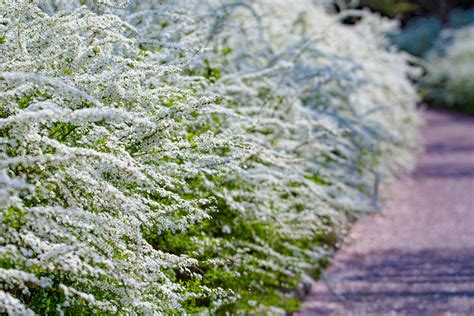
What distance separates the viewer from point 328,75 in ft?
15.7

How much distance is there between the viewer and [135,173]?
202 centimetres

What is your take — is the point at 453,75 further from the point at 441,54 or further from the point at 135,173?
the point at 135,173

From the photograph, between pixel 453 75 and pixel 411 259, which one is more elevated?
pixel 411 259

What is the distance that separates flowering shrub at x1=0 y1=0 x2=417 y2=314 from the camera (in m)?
2.05

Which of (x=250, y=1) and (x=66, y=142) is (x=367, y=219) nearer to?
(x=250, y=1)

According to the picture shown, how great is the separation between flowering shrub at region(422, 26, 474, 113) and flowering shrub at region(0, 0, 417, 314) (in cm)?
1254

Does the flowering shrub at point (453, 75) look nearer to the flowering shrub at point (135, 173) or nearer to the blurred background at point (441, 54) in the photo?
the blurred background at point (441, 54)

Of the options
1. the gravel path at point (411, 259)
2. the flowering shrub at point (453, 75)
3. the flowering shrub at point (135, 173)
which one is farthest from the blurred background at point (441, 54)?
the flowering shrub at point (135, 173)

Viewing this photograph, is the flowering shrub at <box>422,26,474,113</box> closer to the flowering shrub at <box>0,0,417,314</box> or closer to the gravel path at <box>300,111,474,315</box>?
the gravel path at <box>300,111,474,315</box>

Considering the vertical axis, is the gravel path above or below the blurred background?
above

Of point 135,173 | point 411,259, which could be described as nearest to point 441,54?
point 411,259

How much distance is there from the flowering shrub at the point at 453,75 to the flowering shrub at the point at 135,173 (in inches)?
494

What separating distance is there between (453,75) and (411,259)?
12452 mm

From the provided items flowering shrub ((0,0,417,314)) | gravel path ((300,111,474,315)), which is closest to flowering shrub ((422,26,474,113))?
gravel path ((300,111,474,315))
